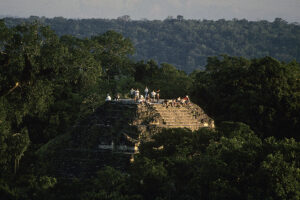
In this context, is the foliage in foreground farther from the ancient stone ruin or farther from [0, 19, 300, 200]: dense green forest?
the ancient stone ruin

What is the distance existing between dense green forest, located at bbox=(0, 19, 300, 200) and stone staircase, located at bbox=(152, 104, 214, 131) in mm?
1591

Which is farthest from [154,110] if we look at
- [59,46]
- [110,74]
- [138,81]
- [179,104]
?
[110,74]

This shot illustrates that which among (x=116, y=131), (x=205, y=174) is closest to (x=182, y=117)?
(x=116, y=131)

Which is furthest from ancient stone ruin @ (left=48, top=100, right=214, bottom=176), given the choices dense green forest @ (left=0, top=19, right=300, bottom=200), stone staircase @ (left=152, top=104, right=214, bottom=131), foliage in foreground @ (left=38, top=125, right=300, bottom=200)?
foliage in foreground @ (left=38, top=125, right=300, bottom=200)

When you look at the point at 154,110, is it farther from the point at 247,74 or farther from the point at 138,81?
the point at 138,81

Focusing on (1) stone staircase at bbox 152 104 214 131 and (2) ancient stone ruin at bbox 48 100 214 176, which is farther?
(1) stone staircase at bbox 152 104 214 131

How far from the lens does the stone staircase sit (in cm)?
3875

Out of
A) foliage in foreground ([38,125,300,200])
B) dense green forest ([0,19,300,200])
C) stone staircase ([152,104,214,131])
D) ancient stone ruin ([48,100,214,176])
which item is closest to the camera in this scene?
foliage in foreground ([38,125,300,200])

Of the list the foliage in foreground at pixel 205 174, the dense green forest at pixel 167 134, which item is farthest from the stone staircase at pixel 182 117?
the foliage in foreground at pixel 205 174

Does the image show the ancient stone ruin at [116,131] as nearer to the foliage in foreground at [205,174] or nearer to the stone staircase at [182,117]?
the stone staircase at [182,117]

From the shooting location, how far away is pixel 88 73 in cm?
3975

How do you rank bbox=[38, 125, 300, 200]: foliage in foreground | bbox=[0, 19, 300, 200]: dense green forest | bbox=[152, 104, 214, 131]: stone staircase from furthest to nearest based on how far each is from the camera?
bbox=[152, 104, 214, 131]: stone staircase, bbox=[0, 19, 300, 200]: dense green forest, bbox=[38, 125, 300, 200]: foliage in foreground

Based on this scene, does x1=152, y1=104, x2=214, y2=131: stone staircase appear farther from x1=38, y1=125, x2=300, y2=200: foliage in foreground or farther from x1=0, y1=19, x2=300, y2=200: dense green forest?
x1=38, y1=125, x2=300, y2=200: foliage in foreground

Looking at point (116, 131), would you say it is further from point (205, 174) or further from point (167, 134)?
point (205, 174)
